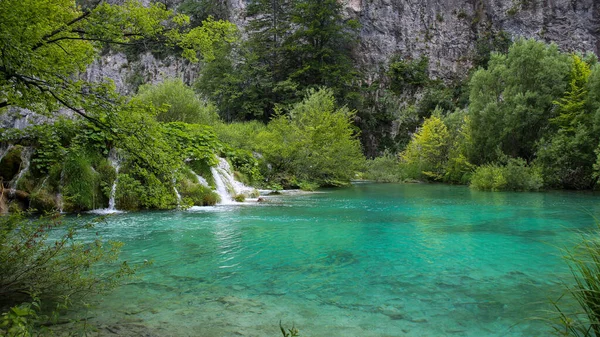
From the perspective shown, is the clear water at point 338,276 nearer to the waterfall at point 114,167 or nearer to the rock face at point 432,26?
the waterfall at point 114,167

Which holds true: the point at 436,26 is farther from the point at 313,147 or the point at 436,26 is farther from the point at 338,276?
the point at 338,276

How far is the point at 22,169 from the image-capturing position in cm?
1189

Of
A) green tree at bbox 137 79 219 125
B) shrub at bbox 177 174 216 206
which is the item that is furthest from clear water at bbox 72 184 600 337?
green tree at bbox 137 79 219 125

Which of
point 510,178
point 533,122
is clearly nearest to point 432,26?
point 533,122

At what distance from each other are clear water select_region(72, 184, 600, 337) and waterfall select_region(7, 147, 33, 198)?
10.7 feet

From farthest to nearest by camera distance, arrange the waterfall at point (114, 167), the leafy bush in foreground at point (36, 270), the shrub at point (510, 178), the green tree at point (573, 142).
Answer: the shrub at point (510, 178), the green tree at point (573, 142), the waterfall at point (114, 167), the leafy bush in foreground at point (36, 270)

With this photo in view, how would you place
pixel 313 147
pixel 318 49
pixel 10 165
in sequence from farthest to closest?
1. pixel 318 49
2. pixel 313 147
3. pixel 10 165

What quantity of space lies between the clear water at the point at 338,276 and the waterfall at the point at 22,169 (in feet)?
10.7

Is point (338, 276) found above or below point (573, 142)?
below

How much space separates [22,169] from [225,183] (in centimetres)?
732

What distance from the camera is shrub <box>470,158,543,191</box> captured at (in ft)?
75.8

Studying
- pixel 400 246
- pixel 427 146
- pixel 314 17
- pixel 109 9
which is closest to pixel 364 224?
pixel 400 246

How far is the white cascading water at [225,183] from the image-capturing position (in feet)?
53.2

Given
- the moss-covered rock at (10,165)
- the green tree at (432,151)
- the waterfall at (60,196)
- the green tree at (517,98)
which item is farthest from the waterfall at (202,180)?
the green tree at (432,151)
